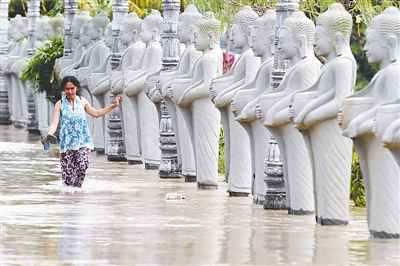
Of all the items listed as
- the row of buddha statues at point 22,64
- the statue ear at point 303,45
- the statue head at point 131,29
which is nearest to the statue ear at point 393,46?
the statue ear at point 303,45

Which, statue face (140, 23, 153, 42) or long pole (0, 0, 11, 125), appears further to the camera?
long pole (0, 0, 11, 125)

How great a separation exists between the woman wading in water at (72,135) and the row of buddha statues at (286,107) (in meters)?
1.31

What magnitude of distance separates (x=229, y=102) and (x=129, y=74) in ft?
22.1

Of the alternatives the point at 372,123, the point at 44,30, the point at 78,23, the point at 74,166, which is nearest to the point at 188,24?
the point at 74,166

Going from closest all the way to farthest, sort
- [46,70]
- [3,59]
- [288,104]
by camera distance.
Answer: [288,104]
[46,70]
[3,59]

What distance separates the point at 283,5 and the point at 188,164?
4.99 meters

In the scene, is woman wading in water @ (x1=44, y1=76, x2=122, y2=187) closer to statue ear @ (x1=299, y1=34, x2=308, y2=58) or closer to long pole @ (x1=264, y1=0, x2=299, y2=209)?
long pole @ (x1=264, y1=0, x2=299, y2=209)

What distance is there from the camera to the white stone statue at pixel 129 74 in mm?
28906

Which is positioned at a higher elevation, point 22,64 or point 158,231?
point 22,64

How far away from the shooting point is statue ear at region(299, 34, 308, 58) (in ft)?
65.4

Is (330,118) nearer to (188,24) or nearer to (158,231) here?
(158,231)

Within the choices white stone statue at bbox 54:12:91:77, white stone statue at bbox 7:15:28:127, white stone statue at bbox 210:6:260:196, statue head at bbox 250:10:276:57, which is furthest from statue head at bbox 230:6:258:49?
white stone statue at bbox 7:15:28:127

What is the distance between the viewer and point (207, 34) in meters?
23.8

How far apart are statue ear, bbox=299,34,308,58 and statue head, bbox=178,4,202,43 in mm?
4960
